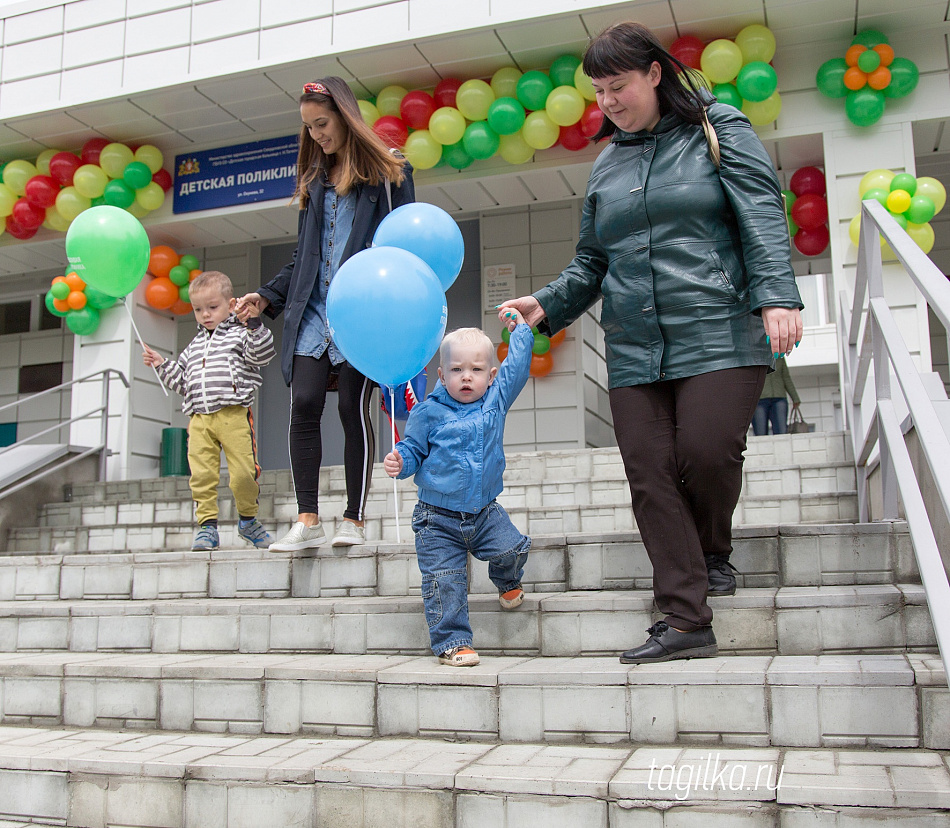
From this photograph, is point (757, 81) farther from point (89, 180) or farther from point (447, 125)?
point (89, 180)

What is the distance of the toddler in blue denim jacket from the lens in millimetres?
Result: 2662

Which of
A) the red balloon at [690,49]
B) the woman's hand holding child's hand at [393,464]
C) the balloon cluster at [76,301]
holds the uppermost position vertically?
the red balloon at [690,49]

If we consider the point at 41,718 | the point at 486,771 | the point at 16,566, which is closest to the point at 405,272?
the point at 486,771

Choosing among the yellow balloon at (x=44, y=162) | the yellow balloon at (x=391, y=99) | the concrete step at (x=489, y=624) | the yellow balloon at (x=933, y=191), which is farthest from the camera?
the yellow balloon at (x=44, y=162)

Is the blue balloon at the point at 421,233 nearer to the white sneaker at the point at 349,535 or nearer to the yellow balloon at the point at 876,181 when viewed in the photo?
the white sneaker at the point at 349,535

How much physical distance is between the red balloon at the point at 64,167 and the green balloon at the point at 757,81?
553 centimetres

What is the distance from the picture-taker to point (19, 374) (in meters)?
10.4

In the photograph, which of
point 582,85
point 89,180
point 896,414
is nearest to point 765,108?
point 582,85

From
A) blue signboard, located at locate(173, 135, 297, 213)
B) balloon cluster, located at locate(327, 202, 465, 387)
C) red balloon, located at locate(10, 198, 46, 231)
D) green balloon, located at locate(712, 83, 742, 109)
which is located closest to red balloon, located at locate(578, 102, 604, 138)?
green balloon, located at locate(712, 83, 742, 109)

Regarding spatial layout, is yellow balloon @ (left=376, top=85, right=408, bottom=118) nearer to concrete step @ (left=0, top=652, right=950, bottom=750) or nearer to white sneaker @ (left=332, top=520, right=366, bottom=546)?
white sneaker @ (left=332, top=520, right=366, bottom=546)

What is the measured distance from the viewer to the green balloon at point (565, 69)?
245 inches

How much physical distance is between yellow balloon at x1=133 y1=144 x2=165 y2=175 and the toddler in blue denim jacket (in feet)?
18.9

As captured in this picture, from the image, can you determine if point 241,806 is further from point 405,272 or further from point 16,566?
point 16,566

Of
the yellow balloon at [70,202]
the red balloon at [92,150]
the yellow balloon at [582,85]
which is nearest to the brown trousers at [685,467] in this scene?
the yellow balloon at [582,85]
